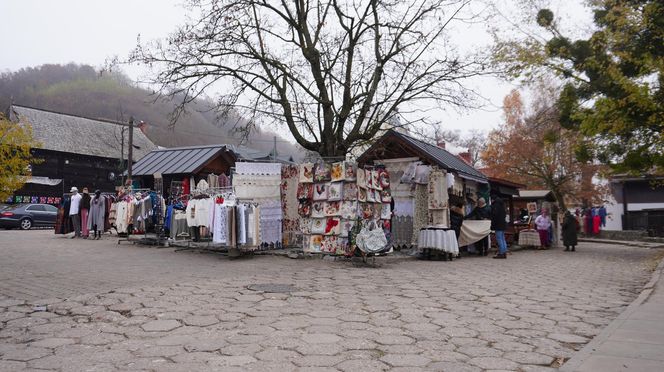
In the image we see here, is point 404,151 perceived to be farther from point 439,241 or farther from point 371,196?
point 371,196

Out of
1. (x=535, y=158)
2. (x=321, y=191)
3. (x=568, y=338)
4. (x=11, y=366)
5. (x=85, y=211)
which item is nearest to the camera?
(x=11, y=366)

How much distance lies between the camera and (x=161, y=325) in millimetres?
4602

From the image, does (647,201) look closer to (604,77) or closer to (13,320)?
(604,77)

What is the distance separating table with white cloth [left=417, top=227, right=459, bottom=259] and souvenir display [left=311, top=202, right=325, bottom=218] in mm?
3062

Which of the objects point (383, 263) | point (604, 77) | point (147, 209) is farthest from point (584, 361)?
point (604, 77)

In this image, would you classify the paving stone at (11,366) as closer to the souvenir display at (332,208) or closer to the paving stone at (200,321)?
the paving stone at (200,321)

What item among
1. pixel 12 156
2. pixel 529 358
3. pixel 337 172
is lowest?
pixel 529 358

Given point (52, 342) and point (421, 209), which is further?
point (421, 209)

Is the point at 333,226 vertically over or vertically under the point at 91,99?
under

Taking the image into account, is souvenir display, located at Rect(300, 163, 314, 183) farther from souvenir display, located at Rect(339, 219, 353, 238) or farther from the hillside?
the hillside

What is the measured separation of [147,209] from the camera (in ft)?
46.7

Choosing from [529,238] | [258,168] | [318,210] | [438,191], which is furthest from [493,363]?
[529,238]

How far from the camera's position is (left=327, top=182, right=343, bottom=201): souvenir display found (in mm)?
10641

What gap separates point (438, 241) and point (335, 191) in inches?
129
